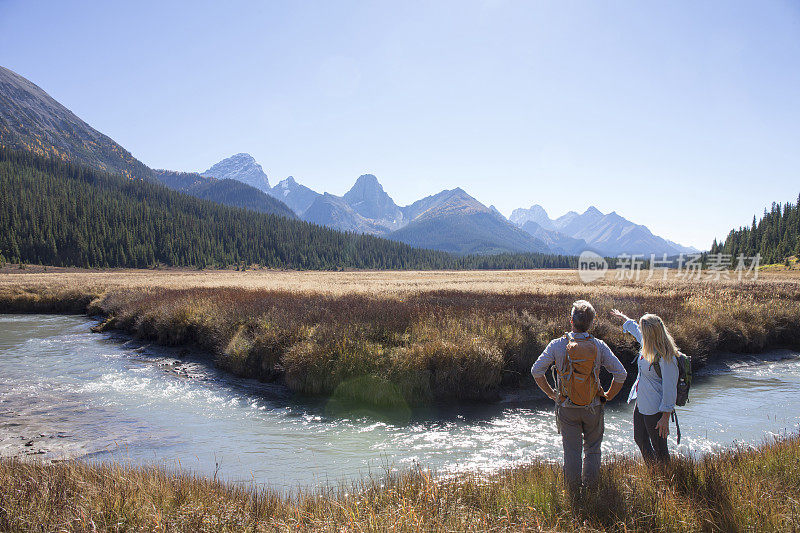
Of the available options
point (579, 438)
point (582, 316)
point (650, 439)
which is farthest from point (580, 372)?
point (650, 439)

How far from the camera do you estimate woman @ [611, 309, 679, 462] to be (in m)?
5.23

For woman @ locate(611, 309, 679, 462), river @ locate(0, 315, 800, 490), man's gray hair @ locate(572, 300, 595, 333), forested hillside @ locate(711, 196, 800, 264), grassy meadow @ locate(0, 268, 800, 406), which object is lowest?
river @ locate(0, 315, 800, 490)

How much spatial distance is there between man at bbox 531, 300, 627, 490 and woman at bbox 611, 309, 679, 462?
0.81 m

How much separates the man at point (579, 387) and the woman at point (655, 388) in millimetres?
805

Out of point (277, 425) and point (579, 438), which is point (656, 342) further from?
point (277, 425)

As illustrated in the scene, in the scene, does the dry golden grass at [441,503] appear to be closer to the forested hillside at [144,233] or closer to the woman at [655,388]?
the woman at [655,388]

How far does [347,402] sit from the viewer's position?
11.1m

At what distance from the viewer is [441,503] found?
445 centimetres

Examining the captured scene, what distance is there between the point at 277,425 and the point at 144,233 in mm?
142681

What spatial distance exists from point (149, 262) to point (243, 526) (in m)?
132

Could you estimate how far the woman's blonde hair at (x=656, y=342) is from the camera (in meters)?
5.26

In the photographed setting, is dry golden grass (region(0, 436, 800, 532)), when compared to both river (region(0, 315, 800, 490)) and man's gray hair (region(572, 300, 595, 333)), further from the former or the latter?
man's gray hair (region(572, 300, 595, 333))

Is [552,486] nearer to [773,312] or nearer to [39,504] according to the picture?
[39,504]

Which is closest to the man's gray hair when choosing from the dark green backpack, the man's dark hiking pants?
the man's dark hiking pants
